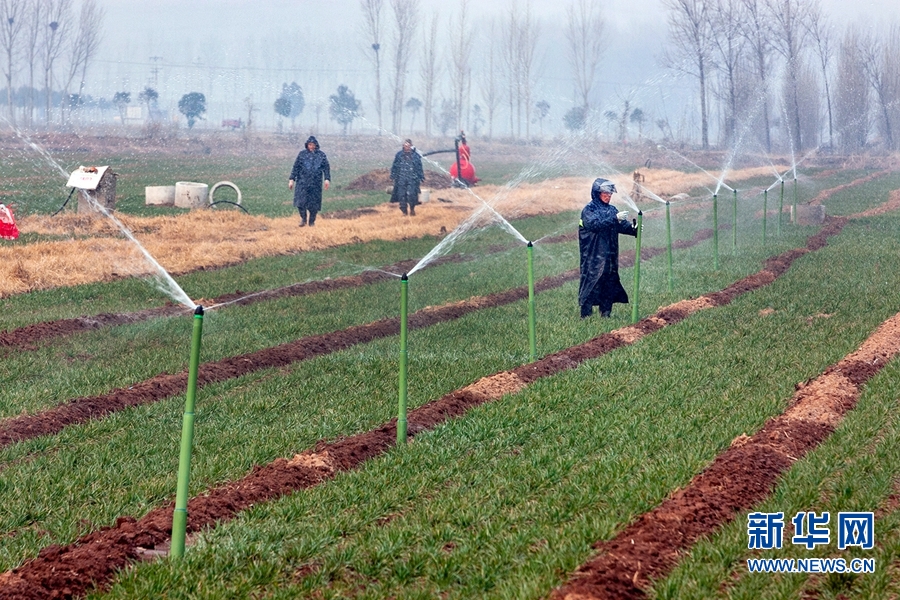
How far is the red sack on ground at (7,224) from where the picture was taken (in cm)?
1747

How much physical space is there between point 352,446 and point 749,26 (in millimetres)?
64499

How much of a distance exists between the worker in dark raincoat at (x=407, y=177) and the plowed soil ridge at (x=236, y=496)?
16741 millimetres

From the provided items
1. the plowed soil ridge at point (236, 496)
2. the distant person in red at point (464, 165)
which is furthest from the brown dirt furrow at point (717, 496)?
the distant person in red at point (464, 165)

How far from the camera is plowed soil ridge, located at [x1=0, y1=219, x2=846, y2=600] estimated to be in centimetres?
500

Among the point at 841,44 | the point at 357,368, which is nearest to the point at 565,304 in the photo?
the point at 357,368

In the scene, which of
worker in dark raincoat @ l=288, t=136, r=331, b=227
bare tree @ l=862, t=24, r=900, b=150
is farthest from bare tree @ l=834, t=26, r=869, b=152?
worker in dark raincoat @ l=288, t=136, r=331, b=227

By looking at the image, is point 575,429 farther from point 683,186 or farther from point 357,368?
point 683,186

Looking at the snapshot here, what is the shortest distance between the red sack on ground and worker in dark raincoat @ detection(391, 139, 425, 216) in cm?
1121

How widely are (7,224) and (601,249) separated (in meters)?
10.7

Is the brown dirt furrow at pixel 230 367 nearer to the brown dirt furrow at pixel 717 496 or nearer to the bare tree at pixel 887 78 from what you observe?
the brown dirt furrow at pixel 717 496

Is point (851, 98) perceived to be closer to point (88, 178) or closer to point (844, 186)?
point (844, 186)

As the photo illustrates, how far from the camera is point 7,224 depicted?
17.9 m

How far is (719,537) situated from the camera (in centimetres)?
540

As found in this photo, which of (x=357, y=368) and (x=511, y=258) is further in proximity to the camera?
(x=511, y=258)
